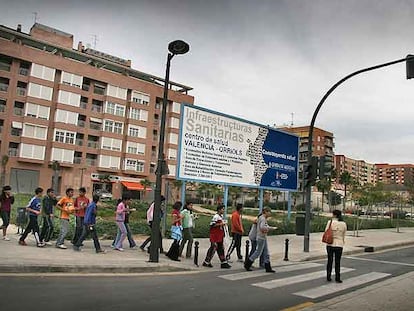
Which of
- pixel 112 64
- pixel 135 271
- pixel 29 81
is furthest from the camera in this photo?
pixel 112 64

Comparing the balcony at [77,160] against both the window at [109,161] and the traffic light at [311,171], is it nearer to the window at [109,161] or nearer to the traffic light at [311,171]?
the window at [109,161]

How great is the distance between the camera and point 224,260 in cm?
1070

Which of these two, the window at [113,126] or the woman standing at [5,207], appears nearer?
the woman standing at [5,207]

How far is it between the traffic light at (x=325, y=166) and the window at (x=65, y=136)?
46477 millimetres

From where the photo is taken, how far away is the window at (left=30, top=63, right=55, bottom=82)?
53.0 meters

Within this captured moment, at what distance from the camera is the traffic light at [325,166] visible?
1491cm

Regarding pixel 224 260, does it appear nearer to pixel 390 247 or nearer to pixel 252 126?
pixel 252 126

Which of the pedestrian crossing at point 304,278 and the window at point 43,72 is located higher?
the window at point 43,72

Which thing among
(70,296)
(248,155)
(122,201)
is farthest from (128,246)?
(248,155)

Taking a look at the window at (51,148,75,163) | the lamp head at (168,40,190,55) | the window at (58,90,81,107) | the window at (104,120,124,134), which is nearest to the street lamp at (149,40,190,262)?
the lamp head at (168,40,190,55)

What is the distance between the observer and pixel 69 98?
184 ft

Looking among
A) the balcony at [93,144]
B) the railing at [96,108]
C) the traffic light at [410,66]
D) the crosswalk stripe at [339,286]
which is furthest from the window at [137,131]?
the crosswalk stripe at [339,286]

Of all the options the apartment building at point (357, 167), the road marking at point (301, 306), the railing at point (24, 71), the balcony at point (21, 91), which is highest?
the apartment building at point (357, 167)

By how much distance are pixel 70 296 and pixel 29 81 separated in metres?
51.5
